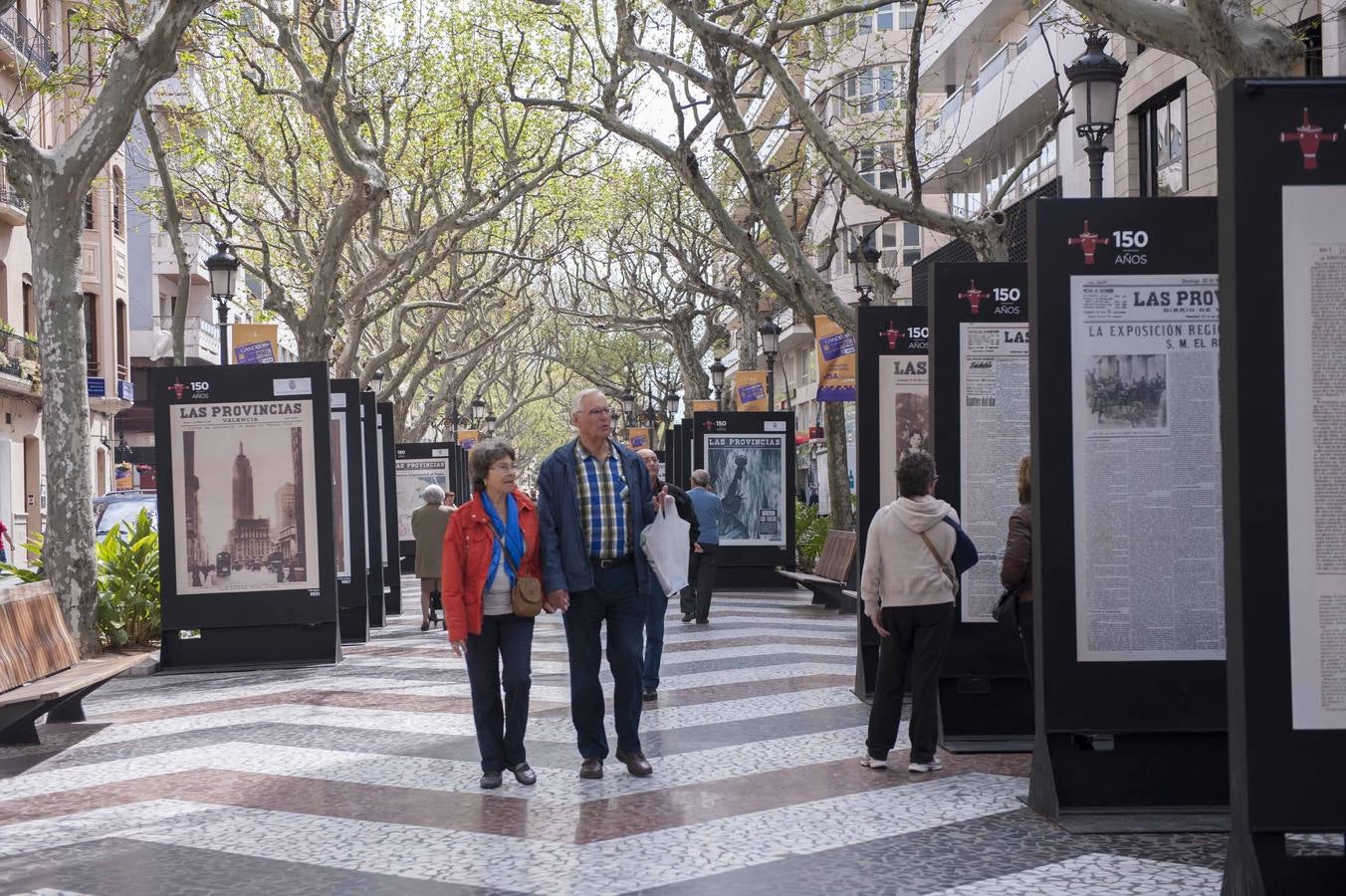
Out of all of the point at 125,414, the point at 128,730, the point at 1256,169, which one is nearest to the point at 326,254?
the point at 128,730

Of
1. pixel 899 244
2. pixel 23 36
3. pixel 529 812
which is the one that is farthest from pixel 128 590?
pixel 899 244

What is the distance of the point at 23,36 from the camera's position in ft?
110

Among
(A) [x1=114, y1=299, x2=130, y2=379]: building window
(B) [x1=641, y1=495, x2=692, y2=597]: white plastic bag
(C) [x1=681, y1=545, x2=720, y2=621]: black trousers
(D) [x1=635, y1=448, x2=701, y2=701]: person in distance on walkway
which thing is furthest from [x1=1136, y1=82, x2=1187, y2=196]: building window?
(A) [x1=114, y1=299, x2=130, y2=379]: building window

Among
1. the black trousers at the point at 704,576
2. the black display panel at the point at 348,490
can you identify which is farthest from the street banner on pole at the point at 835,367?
the black display panel at the point at 348,490

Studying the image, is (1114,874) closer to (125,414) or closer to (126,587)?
(126,587)

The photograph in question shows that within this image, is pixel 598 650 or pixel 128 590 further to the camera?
pixel 128 590

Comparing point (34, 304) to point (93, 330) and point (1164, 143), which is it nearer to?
point (93, 330)

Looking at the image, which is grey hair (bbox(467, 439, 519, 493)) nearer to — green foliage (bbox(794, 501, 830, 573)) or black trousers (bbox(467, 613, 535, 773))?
black trousers (bbox(467, 613, 535, 773))

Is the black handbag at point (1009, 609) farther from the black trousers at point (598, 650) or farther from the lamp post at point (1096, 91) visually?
the lamp post at point (1096, 91)

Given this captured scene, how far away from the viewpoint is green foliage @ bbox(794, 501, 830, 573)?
26359 millimetres

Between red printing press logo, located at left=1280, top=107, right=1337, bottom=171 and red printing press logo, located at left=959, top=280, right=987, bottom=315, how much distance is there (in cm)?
459

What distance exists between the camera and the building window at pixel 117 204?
134ft

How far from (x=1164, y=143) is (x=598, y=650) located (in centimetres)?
1914

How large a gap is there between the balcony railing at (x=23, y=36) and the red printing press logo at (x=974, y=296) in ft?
84.9
